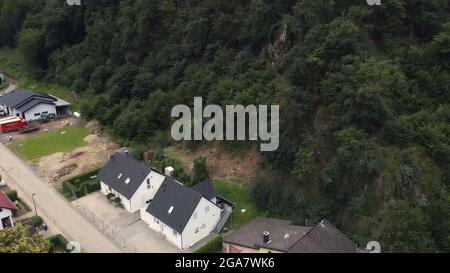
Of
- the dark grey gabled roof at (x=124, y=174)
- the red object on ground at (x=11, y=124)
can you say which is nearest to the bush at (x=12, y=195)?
the dark grey gabled roof at (x=124, y=174)

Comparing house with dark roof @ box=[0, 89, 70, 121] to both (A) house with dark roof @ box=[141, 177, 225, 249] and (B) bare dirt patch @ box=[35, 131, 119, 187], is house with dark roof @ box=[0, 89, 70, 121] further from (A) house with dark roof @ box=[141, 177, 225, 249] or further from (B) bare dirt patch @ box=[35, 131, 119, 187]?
(A) house with dark roof @ box=[141, 177, 225, 249]

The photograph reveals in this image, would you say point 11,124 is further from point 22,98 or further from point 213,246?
point 213,246

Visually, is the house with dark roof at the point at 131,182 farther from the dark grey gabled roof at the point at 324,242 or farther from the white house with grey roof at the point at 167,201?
the dark grey gabled roof at the point at 324,242

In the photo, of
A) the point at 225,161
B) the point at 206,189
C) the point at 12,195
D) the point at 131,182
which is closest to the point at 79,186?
the point at 12,195

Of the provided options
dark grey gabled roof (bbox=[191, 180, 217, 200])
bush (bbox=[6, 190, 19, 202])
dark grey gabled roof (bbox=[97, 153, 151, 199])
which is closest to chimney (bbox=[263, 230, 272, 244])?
dark grey gabled roof (bbox=[191, 180, 217, 200])

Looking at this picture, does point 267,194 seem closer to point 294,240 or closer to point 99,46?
point 294,240

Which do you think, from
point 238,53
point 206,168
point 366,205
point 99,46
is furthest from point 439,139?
point 99,46

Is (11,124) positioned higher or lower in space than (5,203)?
higher
